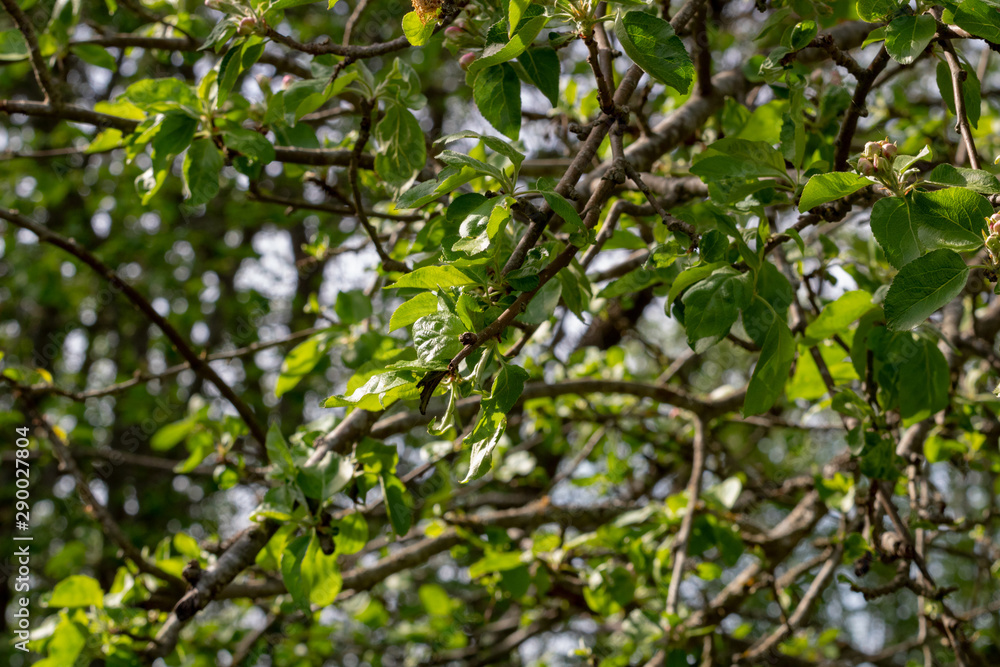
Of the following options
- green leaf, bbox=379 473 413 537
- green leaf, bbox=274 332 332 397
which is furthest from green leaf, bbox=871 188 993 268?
green leaf, bbox=274 332 332 397

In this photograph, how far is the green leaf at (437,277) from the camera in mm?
1286

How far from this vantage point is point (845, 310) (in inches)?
70.1

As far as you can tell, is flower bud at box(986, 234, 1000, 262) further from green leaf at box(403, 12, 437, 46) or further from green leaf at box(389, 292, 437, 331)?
green leaf at box(403, 12, 437, 46)

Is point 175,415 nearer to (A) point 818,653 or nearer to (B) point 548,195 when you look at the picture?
(A) point 818,653

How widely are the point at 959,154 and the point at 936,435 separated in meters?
1.13

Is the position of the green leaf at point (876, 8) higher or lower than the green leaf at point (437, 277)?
higher

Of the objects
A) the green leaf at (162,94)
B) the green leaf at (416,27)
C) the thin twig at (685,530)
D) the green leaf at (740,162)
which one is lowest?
the thin twig at (685,530)

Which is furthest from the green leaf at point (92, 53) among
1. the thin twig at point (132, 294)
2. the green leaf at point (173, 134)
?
the green leaf at point (173, 134)

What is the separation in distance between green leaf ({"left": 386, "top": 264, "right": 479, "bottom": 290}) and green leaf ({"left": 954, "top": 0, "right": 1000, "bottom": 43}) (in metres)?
0.98

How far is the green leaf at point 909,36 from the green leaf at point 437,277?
88cm

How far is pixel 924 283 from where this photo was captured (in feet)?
3.94

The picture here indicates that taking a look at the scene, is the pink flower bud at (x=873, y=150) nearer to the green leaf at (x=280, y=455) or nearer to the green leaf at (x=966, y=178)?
the green leaf at (x=966, y=178)

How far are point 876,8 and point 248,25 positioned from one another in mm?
1298

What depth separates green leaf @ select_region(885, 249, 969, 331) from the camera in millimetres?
1182
